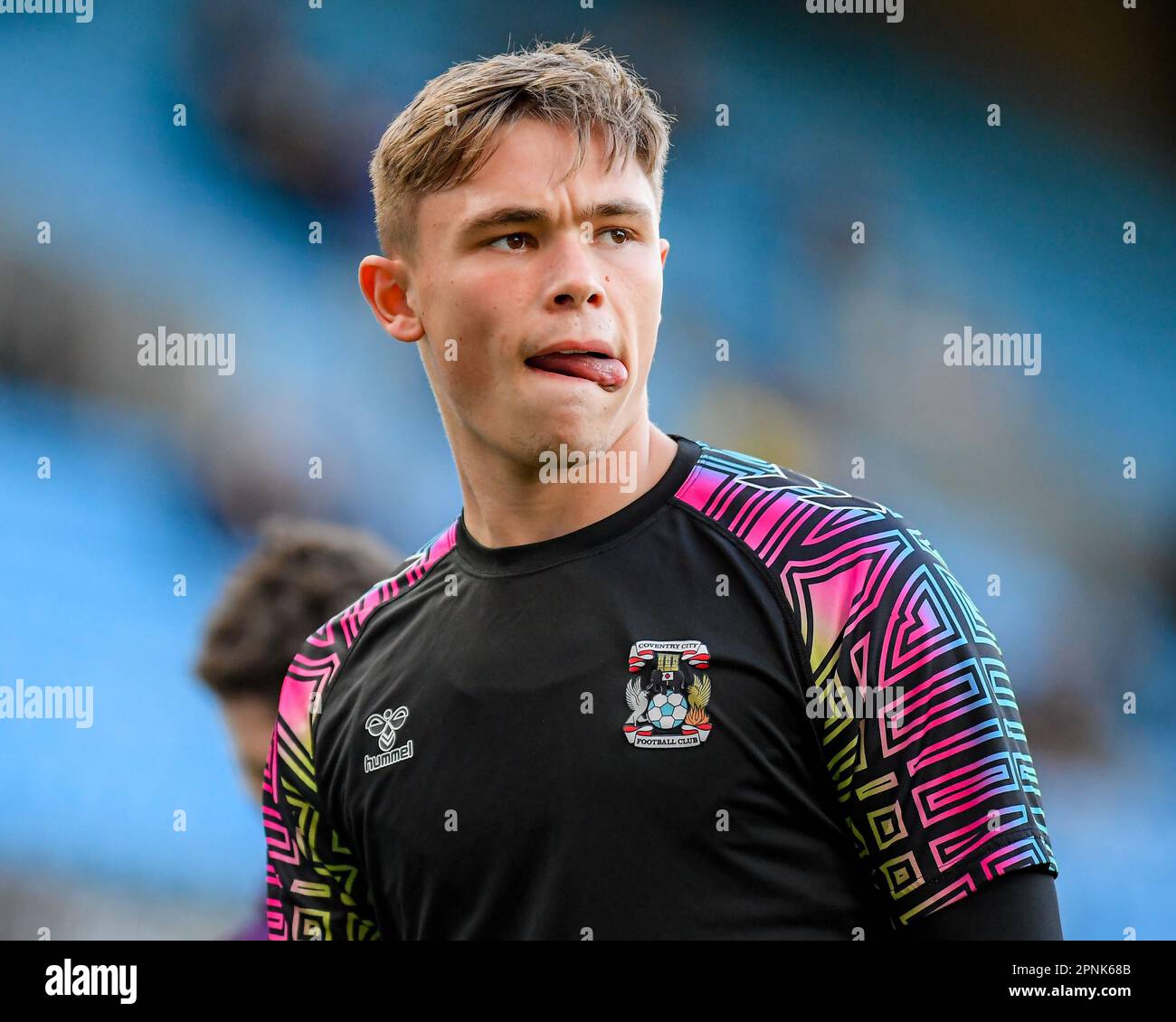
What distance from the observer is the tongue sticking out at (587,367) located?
2205mm

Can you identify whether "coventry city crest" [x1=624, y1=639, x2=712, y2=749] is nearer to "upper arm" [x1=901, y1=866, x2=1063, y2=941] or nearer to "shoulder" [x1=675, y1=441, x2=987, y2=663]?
"shoulder" [x1=675, y1=441, x2=987, y2=663]

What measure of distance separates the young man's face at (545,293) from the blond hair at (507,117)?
0.03 metres

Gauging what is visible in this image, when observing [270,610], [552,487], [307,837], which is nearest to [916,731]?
[552,487]

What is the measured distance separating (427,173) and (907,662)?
122 cm

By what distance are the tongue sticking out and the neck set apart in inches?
4.3

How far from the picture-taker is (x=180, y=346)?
5.85 metres

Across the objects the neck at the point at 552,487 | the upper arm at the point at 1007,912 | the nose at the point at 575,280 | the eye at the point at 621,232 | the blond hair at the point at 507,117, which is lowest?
→ the upper arm at the point at 1007,912

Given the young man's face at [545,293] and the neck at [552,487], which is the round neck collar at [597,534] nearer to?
the neck at [552,487]

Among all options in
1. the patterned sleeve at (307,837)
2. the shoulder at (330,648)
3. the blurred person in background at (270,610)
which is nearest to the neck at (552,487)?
the shoulder at (330,648)

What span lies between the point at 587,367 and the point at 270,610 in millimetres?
3518

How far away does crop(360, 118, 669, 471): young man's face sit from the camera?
2203mm

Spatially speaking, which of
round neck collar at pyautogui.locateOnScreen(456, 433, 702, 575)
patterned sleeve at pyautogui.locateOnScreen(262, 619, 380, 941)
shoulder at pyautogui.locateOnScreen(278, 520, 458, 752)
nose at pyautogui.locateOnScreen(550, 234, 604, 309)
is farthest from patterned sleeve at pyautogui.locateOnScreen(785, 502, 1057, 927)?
patterned sleeve at pyautogui.locateOnScreen(262, 619, 380, 941)

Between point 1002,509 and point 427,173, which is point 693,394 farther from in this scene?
point 427,173
